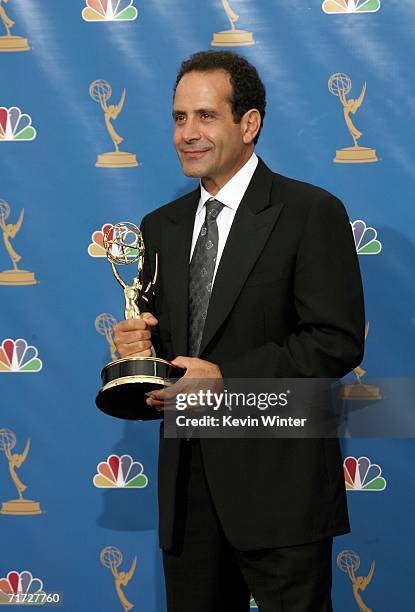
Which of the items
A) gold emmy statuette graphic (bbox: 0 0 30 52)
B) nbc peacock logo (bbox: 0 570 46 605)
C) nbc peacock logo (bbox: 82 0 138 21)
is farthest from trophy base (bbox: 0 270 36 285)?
nbc peacock logo (bbox: 0 570 46 605)

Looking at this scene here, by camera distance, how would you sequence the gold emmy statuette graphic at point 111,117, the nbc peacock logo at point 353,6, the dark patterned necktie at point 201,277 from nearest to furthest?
the dark patterned necktie at point 201,277 → the nbc peacock logo at point 353,6 → the gold emmy statuette graphic at point 111,117

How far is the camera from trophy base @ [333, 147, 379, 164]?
252cm

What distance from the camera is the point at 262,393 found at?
175cm

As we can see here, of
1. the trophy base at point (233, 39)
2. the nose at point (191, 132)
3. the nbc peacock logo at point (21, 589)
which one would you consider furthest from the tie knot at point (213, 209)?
the nbc peacock logo at point (21, 589)

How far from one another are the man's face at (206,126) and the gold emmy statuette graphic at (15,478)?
3.80 ft

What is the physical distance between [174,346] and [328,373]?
0.31 meters

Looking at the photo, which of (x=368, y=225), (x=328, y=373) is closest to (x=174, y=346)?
(x=328, y=373)

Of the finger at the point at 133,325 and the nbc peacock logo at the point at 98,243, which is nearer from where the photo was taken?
the finger at the point at 133,325

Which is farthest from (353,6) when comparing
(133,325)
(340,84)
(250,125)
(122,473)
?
(122,473)

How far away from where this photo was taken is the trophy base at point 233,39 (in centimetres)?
254

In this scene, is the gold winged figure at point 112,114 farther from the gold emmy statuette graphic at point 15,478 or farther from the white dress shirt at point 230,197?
the gold emmy statuette graphic at point 15,478

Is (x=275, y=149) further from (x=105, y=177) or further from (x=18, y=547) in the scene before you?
(x=18, y=547)

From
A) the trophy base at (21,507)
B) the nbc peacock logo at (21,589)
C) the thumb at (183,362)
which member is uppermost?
the thumb at (183,362)

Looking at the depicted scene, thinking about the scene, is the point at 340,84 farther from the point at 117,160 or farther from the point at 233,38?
the point at 117,160
